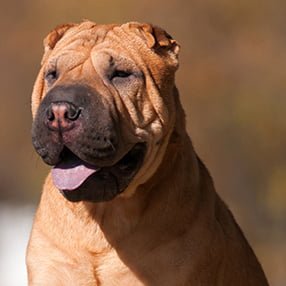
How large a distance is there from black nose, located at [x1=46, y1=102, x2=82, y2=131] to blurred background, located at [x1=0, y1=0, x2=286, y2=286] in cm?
627

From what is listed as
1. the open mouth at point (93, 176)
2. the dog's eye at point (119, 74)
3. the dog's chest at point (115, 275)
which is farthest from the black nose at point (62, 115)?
the dog's chest at point (115, 275)

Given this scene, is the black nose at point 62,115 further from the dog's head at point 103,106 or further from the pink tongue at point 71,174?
the pink tongue at point 71,174

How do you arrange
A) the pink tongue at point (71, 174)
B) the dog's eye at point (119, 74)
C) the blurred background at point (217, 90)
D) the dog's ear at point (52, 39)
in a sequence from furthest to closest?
the blurred background at point (217, 90) → the dog's ear at point (52, 39) → the dog's eye at point (119, 74) → the pink tongue at point (71, 174)

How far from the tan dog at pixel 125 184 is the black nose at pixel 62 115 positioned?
2.6 inches

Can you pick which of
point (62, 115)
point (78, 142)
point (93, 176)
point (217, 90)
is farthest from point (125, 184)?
point (217, 90)

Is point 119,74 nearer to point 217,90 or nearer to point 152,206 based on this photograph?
point 152,206

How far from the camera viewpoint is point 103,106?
6.30 metres

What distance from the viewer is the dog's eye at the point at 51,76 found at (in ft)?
21.7

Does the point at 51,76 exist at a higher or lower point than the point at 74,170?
higher

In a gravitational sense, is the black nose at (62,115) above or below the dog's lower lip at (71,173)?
above

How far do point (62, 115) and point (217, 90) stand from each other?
7461 mm

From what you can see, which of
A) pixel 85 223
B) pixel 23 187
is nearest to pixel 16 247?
pixel 23 187

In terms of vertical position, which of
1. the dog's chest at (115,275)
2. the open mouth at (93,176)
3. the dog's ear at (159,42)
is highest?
the dog's ear at (159,42)

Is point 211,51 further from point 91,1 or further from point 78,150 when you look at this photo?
point 78,150
